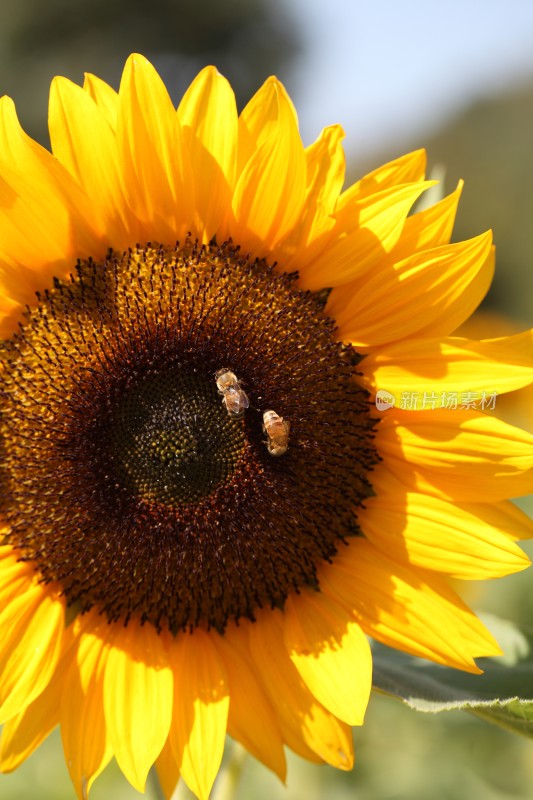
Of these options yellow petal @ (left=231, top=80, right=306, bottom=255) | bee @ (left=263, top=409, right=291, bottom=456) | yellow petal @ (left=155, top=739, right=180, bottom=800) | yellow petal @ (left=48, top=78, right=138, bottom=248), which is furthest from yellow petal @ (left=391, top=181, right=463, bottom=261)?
yellow petal @ (left=155, top=739, right=180, bottom=800)

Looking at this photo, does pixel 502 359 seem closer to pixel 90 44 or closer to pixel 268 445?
pixel 268 445

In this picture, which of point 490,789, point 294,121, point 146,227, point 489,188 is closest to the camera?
point 294,121

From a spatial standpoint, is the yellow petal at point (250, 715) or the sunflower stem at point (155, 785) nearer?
the yellow petal at point (250, 715)

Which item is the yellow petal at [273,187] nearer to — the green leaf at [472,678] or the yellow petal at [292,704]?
the yellow petal at [292,704]

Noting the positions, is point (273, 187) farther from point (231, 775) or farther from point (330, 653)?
point (231, 775)

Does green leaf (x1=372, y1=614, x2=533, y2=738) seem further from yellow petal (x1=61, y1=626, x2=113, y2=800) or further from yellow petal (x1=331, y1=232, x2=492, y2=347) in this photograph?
yellow petal (x1=331, y1=232, x2=492, y2=347)

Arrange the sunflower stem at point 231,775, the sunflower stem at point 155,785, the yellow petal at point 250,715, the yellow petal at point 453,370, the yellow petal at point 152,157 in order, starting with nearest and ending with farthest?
1. the yellow petal at point 152,157
2. the yellow petal at point 453,370
3. the yellow petal at point 250,715
4. the sunflower stem at point 155,785
5. the sunflower stem at point 231,775

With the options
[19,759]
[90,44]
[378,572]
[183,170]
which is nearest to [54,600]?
[19,759]

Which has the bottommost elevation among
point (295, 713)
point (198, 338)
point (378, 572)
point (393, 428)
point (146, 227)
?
point (295, 713)

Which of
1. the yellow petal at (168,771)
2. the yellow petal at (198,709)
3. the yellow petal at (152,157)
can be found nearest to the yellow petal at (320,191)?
the yellow petal at (152,157)
